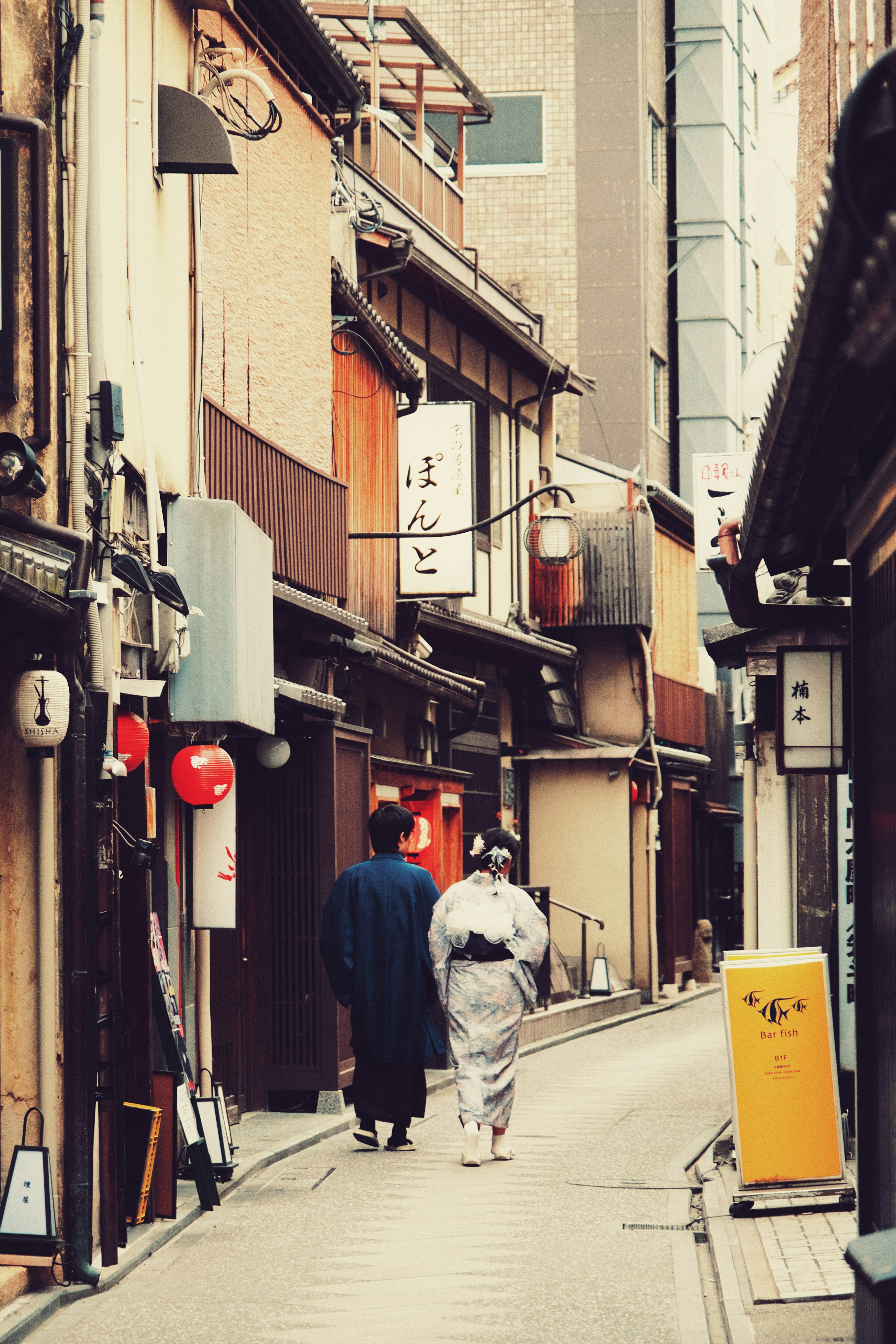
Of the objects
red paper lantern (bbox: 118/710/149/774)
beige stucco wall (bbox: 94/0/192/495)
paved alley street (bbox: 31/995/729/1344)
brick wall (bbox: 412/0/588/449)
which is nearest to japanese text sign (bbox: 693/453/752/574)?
paved alley street (bbox: 31/995/729/1344)

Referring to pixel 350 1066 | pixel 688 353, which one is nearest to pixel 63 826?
pixel 350 1066

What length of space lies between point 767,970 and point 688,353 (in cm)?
2817

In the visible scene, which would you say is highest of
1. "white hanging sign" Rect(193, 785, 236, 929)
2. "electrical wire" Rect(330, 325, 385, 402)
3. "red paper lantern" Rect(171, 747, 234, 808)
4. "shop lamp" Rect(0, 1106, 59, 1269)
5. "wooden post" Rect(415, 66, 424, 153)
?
"wooden post" Rect(415, 66, 424, 153)

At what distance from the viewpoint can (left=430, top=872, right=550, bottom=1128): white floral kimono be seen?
1209cm

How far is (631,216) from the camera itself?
33688mm

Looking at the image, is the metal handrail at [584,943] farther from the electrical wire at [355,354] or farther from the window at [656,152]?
the window at [656,152]

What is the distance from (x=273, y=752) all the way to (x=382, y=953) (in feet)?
6.57

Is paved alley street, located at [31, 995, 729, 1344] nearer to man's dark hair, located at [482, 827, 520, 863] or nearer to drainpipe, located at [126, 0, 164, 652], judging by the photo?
man's dark hair, located at [482, 827, 520, 863]

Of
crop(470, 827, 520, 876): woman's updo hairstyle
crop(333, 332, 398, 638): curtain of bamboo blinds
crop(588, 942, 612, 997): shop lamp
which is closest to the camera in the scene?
crop(470, 827, 520, 876): woman's updo hairstyle

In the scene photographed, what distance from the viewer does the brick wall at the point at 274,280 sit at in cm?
1309

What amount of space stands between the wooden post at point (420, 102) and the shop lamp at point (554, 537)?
16.1ft

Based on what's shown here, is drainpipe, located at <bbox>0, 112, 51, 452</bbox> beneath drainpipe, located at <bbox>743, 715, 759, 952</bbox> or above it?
above

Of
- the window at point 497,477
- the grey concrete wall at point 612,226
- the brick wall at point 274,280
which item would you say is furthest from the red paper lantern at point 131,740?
the grey concrete wall at point 612,226

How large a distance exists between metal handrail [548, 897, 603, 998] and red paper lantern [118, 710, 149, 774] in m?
14.7
